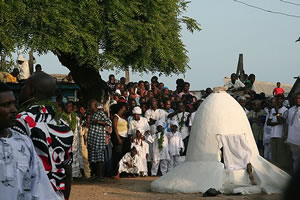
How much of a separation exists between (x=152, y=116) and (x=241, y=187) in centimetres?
508

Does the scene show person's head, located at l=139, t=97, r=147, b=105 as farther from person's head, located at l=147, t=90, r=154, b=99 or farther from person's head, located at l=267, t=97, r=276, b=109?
person's head, located at l=267, t=97, r=276, b=109

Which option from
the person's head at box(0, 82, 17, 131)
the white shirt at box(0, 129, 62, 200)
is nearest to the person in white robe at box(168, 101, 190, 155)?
the white shirt at box(0, 129, 62, 200)

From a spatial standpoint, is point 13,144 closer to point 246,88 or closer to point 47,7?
point 47,7

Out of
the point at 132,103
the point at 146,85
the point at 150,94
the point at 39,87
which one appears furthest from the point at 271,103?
the point at 39,87

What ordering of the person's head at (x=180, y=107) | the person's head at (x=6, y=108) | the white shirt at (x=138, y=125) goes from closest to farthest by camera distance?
the person's head at (x=6, y=108) < the white shirt at (x=138, y=125) < the person's head at (x=180, y=107)

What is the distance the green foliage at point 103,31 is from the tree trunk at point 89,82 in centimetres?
29

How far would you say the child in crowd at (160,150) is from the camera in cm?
1666

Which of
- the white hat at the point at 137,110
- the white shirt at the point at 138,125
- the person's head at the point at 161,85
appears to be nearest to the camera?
the white hat at the point at 137,110

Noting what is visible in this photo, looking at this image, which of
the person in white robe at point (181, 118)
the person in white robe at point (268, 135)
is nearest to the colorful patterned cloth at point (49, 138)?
the person in white robe at point (268, 135)

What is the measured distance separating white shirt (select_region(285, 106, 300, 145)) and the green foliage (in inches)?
170

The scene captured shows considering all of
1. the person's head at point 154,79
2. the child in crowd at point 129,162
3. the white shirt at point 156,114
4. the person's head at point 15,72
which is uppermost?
the person's head at point 15,72

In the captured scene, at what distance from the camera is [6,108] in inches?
151

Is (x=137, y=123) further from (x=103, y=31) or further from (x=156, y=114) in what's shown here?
(x=103, y=31)

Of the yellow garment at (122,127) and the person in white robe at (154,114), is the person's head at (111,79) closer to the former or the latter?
the person in white robe at (154,114)
